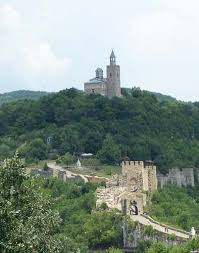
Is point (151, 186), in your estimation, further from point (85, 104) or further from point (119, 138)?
point (85, 104)

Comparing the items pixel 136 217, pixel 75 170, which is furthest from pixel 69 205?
pixel 75 170

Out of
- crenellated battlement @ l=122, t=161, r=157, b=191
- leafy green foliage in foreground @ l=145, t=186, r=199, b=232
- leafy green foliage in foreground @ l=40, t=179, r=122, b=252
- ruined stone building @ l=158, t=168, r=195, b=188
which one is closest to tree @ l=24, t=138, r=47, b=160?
ruined stone building @ l=158, t=168, r=195, b=188

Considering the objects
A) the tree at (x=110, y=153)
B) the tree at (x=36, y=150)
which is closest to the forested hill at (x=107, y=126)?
the tree at (x=36, y=150)

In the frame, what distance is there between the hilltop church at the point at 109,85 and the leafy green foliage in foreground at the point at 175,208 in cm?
2847

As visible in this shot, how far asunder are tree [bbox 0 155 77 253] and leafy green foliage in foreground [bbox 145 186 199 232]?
91.4 feet

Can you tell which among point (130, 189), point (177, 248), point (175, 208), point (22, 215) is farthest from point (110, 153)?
point (22, 215)

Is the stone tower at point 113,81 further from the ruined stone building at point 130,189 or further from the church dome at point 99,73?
the ruined stone building at point 130,189

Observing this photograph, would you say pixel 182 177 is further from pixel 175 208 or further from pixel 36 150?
pixel 175 208

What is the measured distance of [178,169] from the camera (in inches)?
2911

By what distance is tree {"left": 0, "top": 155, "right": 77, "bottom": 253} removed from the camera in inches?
882

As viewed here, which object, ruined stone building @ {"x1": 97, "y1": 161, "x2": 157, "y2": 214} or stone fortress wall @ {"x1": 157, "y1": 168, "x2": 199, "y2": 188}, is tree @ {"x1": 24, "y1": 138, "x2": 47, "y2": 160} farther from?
ruined stone building @ {"x1": 97, "y1": 161, "x2": 157, "y2": 214}

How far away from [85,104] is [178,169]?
15526mm

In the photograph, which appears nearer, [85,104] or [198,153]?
[198,153]

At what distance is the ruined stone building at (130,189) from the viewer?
53938mm
